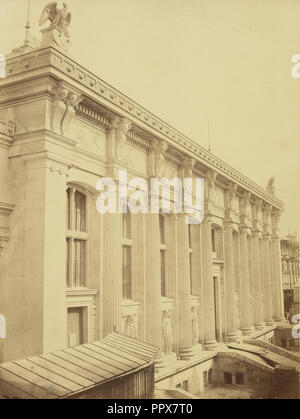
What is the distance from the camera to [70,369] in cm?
934

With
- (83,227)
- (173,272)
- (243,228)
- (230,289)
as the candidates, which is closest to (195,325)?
(173,272)

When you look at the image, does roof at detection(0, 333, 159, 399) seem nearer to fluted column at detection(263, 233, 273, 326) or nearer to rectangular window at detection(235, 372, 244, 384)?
rectangular window at detection(235, 372, 244, 384)

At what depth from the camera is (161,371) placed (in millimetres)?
15719

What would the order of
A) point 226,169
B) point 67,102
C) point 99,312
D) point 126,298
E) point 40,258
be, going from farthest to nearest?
point 226,169
point 126,298
point 99,312
point 67,102
point 40,258

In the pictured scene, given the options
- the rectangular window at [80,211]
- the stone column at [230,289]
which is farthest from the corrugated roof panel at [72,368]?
the stone column at [230,289]

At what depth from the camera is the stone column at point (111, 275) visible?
1372 cm

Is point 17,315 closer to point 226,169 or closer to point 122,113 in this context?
point 122,113

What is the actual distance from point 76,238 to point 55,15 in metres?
6.16

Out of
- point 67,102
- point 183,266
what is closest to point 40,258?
point 67,102

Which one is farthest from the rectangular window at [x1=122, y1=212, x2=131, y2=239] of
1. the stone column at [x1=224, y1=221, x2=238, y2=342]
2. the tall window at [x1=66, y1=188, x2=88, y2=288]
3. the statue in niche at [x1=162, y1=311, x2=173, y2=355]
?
the stone column at [x1=224, y1=221, x2=238, y2=342]

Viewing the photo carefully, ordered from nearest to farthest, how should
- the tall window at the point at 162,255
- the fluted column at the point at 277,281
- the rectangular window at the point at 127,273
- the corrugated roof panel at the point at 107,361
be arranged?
the corrugated roof panel at the point at 107,361, the rectangular window at the point at 127,273, the tall window at the point at 162,255, the fluted column at the point at 277,281

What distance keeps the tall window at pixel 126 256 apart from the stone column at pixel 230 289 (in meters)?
8.84

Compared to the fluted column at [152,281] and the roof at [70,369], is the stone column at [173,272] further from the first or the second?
the roof at [70,369]
